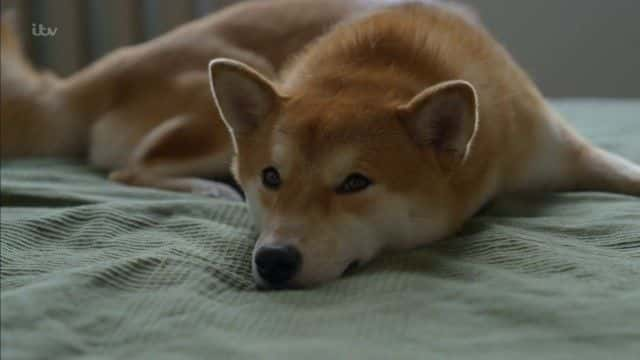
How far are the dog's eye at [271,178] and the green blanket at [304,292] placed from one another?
0.08 m

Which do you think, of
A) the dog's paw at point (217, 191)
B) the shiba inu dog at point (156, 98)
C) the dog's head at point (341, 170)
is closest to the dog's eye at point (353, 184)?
the dog's head at point (341, 170)

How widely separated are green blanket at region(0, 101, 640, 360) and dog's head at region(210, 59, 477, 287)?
5cm

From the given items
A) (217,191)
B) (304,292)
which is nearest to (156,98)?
(217,191)

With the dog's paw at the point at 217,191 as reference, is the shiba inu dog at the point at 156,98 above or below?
above

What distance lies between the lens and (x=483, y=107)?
134 centimetres

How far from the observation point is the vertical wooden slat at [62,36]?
2.76m

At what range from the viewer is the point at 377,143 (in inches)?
45.4

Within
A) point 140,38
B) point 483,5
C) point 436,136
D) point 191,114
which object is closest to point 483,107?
point 436,136

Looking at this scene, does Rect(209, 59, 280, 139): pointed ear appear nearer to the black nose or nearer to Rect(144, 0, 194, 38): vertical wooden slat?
the black nose

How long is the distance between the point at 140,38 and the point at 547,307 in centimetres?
224

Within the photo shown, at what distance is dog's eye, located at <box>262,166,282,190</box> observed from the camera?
3.86ft

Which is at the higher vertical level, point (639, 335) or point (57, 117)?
point (639, 335)

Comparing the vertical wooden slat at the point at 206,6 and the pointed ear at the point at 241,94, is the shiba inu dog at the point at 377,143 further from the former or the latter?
the vertical wooden slat at the point at 206,6

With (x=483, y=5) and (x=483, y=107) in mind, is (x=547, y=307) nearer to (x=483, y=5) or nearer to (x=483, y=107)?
(x=483, y=107)
